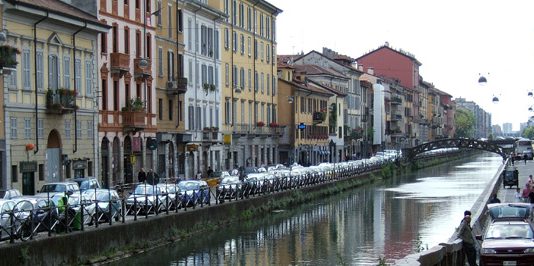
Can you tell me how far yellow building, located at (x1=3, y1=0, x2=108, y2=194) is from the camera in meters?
46.2

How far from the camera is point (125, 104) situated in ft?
200

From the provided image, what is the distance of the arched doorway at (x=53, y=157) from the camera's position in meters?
50.0

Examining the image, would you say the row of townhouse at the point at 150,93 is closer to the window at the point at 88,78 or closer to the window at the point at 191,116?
the window at the point at 88,78

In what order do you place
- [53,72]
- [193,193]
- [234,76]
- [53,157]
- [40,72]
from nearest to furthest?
[193,193] → [40,72] → [53,72] → [53,157] → [234,76]

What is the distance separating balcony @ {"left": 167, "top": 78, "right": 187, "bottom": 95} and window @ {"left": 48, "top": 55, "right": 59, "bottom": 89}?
1860cm

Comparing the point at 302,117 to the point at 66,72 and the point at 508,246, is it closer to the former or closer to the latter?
the point at 66,72

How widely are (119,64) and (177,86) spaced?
440 inches

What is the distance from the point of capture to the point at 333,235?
47156 millimetres

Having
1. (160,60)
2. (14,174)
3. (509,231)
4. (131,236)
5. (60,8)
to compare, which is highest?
(60,8)

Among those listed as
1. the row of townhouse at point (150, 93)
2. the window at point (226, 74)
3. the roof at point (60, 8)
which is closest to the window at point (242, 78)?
the row of townhouse at point (150, 93)

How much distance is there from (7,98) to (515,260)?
1095 inches

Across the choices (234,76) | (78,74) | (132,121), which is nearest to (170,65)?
(132,121)

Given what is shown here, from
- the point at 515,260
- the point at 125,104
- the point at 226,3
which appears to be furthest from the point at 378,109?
the point at 515,260

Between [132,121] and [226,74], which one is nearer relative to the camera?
[132,121]
